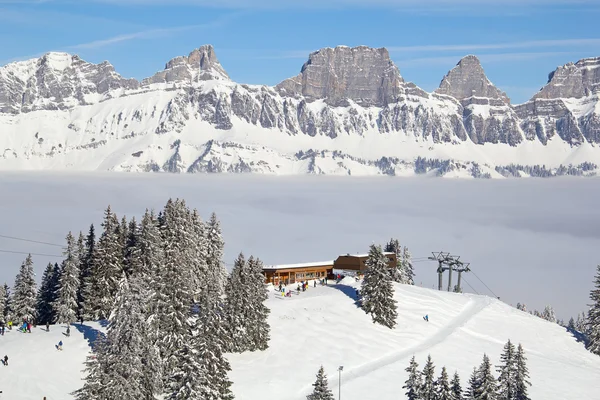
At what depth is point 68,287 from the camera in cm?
8469

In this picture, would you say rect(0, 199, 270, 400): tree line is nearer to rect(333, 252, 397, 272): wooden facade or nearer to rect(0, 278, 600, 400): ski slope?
rect(0, 278, 600, 400): ski slope

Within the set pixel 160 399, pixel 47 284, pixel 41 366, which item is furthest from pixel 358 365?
pixel 47 284

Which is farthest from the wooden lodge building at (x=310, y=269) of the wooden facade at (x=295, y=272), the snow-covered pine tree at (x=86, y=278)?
the snow-covered pine tree at (x=86, y=278)

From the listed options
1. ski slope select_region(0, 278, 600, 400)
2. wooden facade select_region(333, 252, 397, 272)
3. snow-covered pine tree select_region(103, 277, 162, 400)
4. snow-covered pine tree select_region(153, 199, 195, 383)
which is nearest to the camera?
snow-covered pine tree select_region(103, 277, 162, 400)

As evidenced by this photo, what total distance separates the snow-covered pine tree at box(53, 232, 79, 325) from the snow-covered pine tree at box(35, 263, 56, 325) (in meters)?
6.62

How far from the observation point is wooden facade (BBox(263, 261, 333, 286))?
113375mm

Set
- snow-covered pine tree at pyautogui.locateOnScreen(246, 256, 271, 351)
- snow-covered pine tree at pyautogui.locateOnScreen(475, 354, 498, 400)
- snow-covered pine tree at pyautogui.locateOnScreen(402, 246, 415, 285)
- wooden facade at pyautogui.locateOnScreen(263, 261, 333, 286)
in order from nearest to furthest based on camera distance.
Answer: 1. snow-covered pine tree at pyautogui.locateOnScreen(475, 354, 498, 400)
2. snow-covered pine tree at pyautogui.locateOnScreen(246, 256, 271, 351)
3. wooden facade at pyautogui.locateOnScreen(263, 261, 333, 286)
4. snow-covered pine tree at pyautogui.locateOnScreen(402, 246, 415, 285)

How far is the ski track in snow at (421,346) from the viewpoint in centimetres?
8069

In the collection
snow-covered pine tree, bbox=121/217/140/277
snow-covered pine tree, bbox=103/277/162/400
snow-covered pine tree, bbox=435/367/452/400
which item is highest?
snow-covered pine tree, bbox=121/217/140/277

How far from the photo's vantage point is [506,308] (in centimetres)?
11875

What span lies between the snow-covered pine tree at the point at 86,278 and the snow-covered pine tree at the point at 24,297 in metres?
5.39

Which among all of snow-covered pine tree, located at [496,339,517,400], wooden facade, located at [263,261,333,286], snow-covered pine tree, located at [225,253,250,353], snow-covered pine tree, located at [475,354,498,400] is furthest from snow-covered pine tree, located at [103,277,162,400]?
wooden facade, located at [263,261,333,286]

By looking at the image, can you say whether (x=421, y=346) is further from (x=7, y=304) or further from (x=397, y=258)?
(x=7, y=304)

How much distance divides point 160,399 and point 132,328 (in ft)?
46.4
